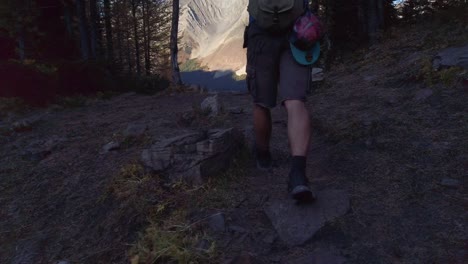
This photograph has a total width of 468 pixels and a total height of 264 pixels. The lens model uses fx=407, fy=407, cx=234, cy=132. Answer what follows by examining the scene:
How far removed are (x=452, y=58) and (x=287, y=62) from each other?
3647mm

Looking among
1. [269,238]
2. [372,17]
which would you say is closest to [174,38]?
[372,17]

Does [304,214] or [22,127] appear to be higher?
[22,127]

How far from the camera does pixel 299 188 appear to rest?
8.77ft

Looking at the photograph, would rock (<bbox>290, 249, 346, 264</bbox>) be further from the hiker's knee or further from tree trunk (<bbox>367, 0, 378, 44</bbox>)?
tree trunk (<bbox>367, 0, 378, 44</bbox>)

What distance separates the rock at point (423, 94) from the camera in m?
4.89

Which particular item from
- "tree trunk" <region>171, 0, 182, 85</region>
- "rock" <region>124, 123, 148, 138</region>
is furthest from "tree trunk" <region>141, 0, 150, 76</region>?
"rock" <region>124, 123, 148, 138</region>

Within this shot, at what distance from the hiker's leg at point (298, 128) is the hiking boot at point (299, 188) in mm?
165

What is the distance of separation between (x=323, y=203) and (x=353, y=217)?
0.74 feet

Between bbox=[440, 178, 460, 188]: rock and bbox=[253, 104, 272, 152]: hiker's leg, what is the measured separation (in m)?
1.37

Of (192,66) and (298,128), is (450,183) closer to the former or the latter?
(298,128)

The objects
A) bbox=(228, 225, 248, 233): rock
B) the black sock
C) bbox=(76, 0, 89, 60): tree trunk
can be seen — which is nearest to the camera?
bbox=(228, 225, 248, 233): rock

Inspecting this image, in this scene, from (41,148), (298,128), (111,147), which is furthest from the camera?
(41,148)

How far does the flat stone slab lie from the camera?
102 inches

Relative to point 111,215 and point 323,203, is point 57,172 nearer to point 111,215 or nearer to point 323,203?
point 111,215
